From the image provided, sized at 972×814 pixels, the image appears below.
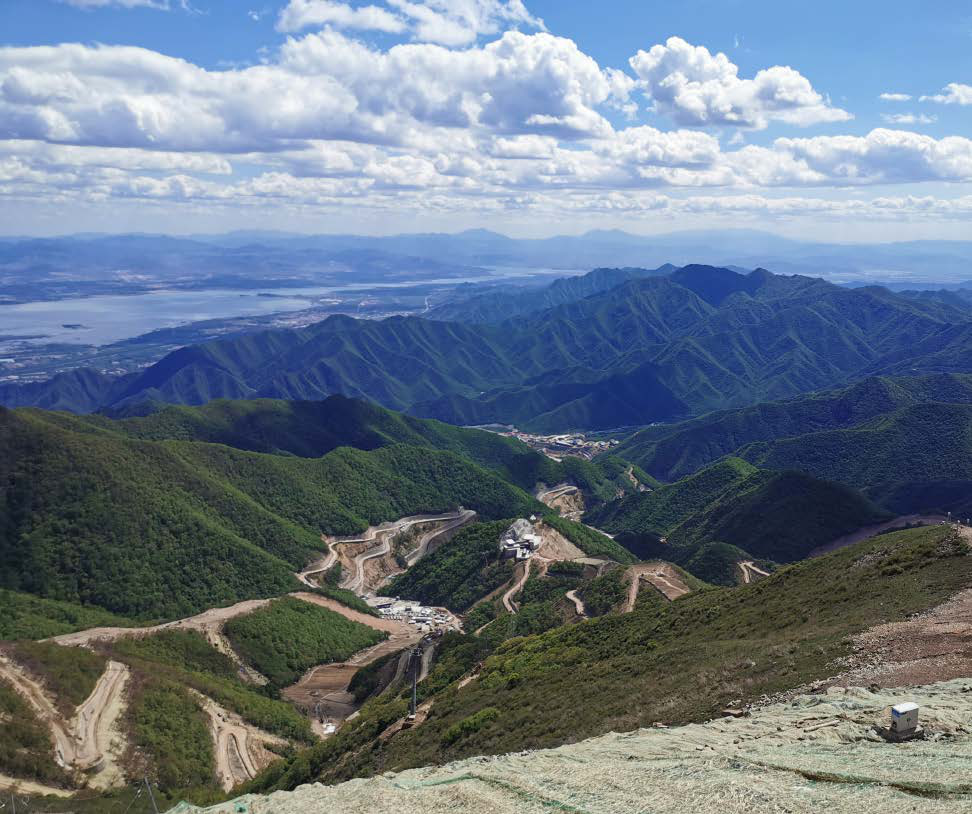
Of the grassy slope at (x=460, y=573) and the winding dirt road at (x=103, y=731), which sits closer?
the winding dirt road at (x=103, y=731)

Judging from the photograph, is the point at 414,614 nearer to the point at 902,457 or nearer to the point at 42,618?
the point at 42,618

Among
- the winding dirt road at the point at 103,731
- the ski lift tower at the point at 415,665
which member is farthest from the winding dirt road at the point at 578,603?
the winding dirt road at the point at 103,731

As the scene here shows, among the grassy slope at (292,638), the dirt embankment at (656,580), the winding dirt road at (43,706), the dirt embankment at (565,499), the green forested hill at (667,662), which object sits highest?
the green forested hill at (667,662)

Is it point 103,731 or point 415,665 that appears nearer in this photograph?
point 103,731

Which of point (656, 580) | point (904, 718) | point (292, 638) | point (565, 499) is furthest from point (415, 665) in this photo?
point (565, 499)

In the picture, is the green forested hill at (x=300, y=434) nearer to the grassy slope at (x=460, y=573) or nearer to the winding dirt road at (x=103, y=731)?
the grassy slope at (x=460, y=573)
